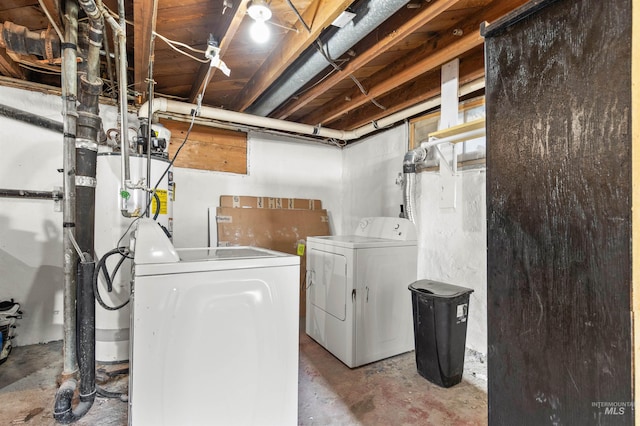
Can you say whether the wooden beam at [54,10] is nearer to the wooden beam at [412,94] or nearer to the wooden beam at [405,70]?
the wooden beam at [405,70]

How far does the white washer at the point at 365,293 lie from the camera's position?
2.38 m

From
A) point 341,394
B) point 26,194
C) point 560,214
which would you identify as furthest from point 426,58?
point 26,194

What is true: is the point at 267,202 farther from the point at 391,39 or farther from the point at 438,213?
the point at 391,39

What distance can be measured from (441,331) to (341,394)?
807mm

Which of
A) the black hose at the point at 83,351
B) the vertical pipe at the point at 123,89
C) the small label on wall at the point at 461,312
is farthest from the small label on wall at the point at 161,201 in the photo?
the small label on wall at the point at 461,312

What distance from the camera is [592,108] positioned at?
0.58m

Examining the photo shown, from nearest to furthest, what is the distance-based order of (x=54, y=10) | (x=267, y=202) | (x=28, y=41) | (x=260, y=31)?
(x=260, y=31) < (x=54, y=10) < (x=28, y=41) < (x=267, y=202)

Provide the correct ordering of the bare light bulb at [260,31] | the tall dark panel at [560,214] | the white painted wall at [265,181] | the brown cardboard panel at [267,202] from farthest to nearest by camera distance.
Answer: the brown cardboard panel at [267,202] → the white painted wall at [265,181] → the bare light bulb at [260,31] → the tall dark panel at [560,214]

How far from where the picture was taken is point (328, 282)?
8.64 ft

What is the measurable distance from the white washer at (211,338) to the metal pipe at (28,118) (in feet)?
5.78

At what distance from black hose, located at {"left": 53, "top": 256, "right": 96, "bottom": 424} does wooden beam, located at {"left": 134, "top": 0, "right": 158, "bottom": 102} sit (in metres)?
1.33

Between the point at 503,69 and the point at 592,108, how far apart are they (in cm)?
22

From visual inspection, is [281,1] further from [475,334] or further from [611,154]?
[475,334]

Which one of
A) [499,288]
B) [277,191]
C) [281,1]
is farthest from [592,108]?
[277,191]
